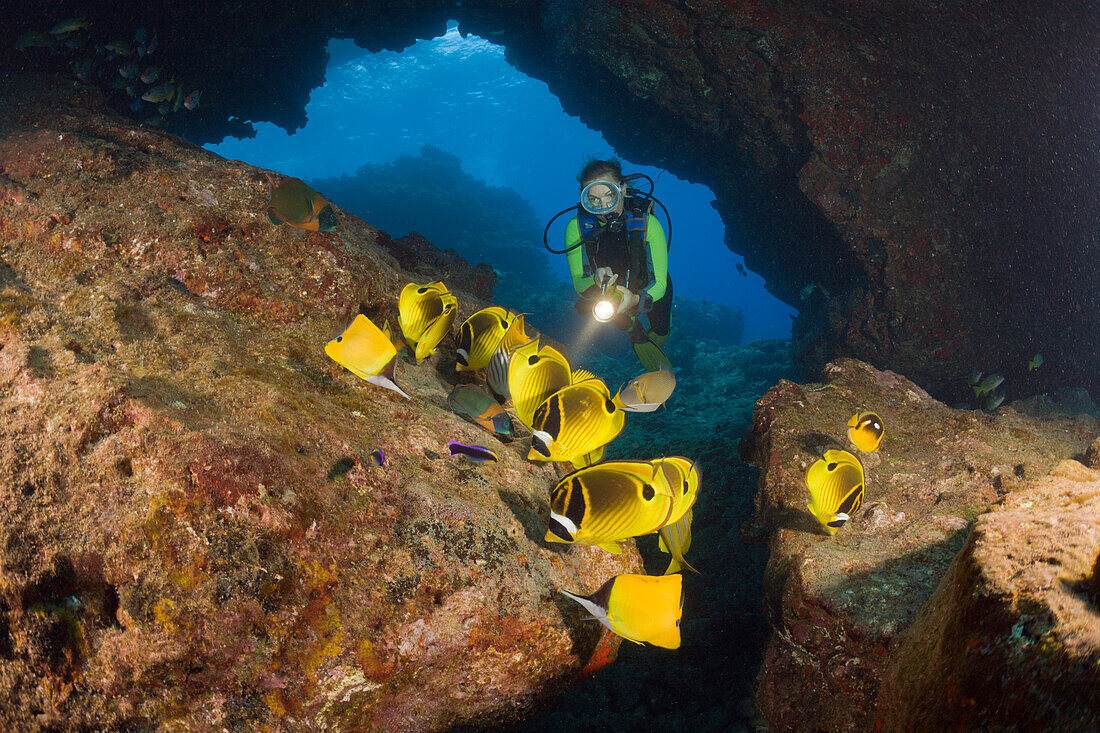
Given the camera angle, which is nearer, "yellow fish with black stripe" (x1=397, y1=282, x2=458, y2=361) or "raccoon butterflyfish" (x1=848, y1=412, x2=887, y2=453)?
"yellow fish with black stripe" (x1=397, y1=282, x2=458, y2=361)

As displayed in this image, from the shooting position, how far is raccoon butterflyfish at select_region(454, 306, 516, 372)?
8.11 ft

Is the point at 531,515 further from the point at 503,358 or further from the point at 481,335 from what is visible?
the point at 481,335

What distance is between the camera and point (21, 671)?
1445mm

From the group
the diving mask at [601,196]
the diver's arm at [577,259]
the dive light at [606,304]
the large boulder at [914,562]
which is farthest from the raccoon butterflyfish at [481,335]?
the diver's arm at [577,259]

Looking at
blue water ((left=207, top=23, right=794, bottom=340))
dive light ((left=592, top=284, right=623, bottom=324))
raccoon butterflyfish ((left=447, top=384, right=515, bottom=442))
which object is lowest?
blue water ((left=207, top=23, right=794, bottom=340))

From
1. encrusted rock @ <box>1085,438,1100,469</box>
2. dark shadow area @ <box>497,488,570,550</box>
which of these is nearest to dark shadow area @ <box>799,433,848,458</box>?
encrusted rock @ <box>1085,438,1100,469</box>

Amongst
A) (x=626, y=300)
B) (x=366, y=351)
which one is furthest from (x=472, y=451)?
(x=626, y=300)

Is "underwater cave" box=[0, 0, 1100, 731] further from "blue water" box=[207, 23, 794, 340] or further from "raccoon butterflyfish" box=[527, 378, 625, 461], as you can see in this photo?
"blue water" box=[207, 23, 794, 340]

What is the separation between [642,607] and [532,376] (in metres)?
1.01

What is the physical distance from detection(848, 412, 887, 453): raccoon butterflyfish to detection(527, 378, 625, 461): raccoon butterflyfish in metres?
2.03

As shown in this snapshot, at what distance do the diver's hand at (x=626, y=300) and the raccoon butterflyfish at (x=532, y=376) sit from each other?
10.2ft

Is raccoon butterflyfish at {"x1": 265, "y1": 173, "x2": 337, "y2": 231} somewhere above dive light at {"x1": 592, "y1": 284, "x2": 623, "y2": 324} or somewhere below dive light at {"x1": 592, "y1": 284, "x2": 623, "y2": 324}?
above

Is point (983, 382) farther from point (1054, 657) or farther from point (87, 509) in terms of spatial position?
point (87, 509)

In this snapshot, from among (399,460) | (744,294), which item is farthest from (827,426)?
(744,294)
